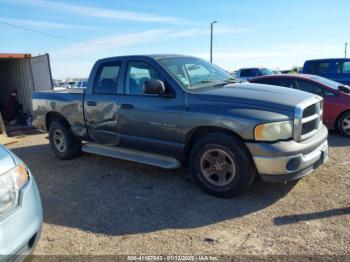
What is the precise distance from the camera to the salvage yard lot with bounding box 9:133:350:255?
3.31 metres

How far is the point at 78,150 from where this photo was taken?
6.57 meters

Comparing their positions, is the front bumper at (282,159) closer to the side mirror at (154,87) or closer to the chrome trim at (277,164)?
the chrome trim at (277,164)

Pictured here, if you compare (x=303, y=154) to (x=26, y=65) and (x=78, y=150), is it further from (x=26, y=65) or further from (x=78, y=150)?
(x=26, y=65)

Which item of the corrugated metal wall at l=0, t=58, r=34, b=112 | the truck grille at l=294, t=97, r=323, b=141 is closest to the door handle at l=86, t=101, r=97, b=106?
the truck grille at l=294, t=97, r=323, b=141

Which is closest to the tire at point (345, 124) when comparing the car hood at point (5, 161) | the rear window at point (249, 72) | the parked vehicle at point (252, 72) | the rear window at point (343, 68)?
the rear window at point (343, 68)

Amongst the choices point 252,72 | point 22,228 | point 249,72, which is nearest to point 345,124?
point 22,228

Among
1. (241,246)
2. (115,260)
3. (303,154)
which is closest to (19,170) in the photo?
(115,260)

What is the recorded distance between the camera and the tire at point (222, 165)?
4133 mm

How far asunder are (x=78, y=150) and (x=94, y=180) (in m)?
1.42

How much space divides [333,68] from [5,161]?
449 inches

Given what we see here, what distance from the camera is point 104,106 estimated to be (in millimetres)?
5465

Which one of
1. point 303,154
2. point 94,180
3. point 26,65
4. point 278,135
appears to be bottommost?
point 94,180

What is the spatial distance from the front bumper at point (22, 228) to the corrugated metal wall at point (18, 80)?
1057cm

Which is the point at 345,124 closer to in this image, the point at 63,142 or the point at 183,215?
the point at 183,215
